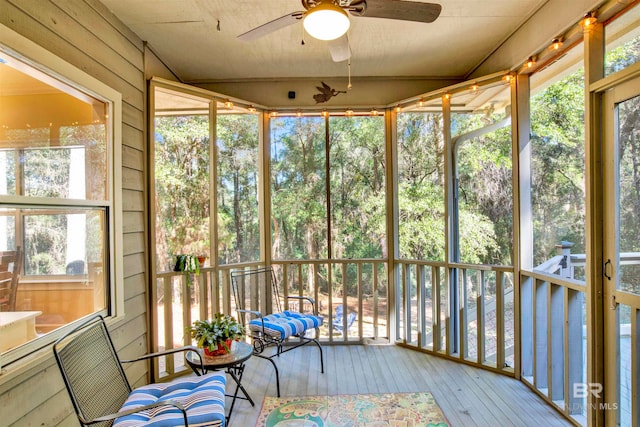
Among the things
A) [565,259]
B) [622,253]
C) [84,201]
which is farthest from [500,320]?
[84,201]

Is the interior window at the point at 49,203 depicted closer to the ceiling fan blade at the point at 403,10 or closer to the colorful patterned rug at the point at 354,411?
the colorful patterned rug at the point at 354,411

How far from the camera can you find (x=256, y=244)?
3.71m

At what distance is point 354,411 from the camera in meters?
2.46

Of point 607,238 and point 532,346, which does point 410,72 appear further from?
point 532,346

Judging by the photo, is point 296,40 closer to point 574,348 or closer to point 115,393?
point 115,393

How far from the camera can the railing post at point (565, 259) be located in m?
2.38

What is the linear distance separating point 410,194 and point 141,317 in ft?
8.93

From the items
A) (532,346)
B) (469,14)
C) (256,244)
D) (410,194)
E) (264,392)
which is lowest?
(264,392)

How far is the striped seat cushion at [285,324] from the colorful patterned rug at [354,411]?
0.50 meters

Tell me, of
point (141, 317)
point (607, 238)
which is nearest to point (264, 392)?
point (141, 317)

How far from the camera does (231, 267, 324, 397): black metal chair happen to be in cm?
294

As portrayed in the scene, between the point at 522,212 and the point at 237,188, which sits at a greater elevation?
the point at 237,188

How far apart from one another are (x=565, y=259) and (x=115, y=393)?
2957mm

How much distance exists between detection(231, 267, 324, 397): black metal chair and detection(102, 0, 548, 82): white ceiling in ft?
6.81
